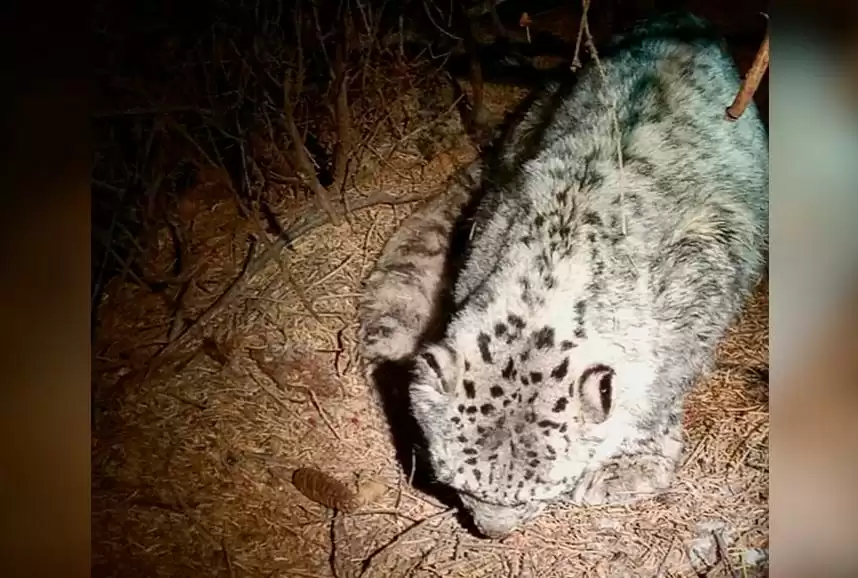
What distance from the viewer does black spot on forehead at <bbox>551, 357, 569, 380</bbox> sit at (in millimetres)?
1825

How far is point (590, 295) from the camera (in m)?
1.83

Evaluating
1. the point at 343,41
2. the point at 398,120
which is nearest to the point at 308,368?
the point at 398,120

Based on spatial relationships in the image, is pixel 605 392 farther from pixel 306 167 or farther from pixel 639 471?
pixel 306 167

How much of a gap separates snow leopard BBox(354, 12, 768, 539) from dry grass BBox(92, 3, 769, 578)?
62mm

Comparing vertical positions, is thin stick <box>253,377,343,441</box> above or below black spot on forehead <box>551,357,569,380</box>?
below

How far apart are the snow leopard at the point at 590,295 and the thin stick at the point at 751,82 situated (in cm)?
2

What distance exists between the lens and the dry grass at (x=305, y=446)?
1836 millimetres
